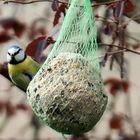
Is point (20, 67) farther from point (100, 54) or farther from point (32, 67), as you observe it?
point (100, 54)

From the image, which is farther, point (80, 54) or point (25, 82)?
point (25, 82)

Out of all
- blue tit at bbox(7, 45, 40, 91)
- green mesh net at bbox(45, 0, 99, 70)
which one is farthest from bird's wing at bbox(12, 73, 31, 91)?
green mesh net at bbox(45, 0, 99, 70)

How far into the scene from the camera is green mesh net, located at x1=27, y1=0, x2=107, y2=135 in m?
1.92

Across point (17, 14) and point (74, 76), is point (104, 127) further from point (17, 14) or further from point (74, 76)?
point (74, 76)

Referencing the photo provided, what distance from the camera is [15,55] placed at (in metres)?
2.76

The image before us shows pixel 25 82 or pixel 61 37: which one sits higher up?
pixel 61 37

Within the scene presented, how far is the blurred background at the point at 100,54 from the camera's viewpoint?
7.75 feet

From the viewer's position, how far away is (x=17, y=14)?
13.2ft

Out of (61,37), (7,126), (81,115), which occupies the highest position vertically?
(61,37)

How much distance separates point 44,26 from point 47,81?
166 centimetres

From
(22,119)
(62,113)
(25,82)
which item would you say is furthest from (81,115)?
(22,119)

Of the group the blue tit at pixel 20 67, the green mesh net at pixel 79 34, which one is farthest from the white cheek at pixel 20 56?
the green mesh net at pixel 79 34

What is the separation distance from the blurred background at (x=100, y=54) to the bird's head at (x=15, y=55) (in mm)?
58

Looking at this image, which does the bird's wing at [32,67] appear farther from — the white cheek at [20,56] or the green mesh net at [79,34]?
the green mesh net at [79,34]
